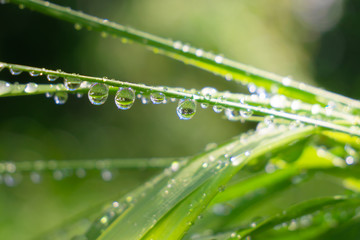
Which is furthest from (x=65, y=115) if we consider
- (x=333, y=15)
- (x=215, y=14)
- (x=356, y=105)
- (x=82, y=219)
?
(x=333, y=15)

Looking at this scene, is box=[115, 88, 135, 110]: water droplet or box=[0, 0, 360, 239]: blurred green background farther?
box=[0, 0, 360, 239]: blurred green background

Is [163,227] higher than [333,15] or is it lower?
lower

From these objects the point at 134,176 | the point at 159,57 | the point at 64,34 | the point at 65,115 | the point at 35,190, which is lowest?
the point at 35,190

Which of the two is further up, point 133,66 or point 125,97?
point 133,66

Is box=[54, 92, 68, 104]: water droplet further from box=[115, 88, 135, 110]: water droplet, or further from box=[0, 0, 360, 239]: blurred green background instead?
box=[0, 0, 360, 239]: blurred green background

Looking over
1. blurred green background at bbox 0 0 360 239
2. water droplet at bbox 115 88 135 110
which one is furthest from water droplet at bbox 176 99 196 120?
blurred green background at bbox 0 0 360 239

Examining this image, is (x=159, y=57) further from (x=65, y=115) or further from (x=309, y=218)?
(x=309, y=218)

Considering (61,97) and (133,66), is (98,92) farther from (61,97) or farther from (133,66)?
(133,66)

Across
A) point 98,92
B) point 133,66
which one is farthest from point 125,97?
point 133,66

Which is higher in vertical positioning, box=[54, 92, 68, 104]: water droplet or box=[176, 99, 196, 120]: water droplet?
box=[54, 92, 68, 104]: water droplet
